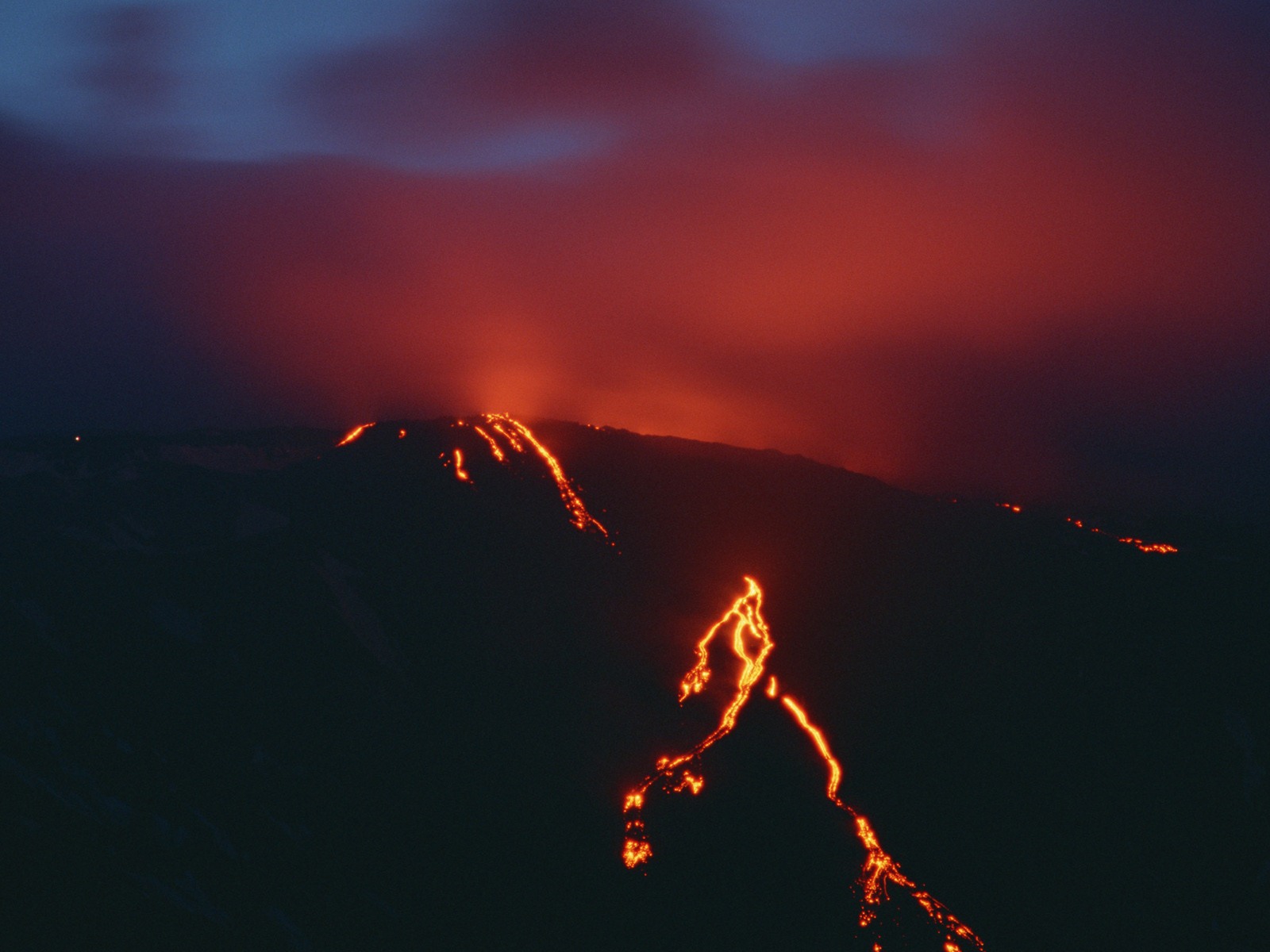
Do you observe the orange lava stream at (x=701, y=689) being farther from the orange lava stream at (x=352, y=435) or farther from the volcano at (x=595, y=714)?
the orange lava stream at (x=352, y=435)

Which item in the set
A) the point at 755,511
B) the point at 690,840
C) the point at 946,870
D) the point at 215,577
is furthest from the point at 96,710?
the point at 755,511

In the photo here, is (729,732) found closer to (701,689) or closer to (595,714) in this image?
(701,689)

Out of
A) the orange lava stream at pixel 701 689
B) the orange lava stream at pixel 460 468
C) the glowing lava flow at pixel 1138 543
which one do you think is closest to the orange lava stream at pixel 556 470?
the orange lava stream at pixel 460 468


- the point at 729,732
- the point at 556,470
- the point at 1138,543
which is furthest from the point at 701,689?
the point at 1138,543

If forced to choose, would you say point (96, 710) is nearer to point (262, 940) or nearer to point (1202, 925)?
point (262, 940)

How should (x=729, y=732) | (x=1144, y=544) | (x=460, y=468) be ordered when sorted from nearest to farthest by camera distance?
(x=729, y=732), (x=460, y=468), (x=1144, y=544)

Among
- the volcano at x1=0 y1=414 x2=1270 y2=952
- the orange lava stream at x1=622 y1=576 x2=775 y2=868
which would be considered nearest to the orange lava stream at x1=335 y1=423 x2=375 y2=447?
the volcano at x1=0 y1=414 x2=1270 y2=952
